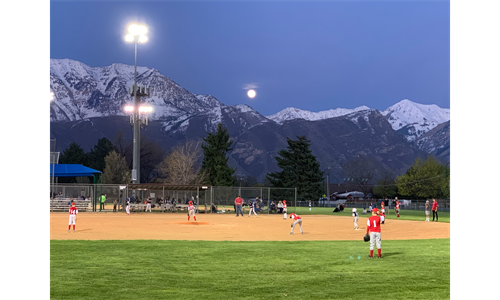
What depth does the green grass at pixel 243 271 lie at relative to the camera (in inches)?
421

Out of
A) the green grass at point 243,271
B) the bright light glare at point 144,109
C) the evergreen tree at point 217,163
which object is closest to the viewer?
the green grass at point 243,271

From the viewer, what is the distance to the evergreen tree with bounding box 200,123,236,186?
8906 centimetres

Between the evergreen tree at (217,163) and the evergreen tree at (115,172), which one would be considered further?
the evergreen tree at (115,172)

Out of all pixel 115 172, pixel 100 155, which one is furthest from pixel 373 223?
pixel 100 155

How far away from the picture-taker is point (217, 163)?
9006 centimetres

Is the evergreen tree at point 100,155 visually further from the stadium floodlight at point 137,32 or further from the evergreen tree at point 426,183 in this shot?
the evergreen tree at point 426,183

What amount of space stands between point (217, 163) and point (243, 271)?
76530mm

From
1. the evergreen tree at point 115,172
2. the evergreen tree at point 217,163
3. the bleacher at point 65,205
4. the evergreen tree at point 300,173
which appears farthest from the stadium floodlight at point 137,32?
the evergreen tree at point 300,173

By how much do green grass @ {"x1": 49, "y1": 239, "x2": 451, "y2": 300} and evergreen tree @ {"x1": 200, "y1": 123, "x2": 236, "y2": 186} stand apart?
68.0 meters

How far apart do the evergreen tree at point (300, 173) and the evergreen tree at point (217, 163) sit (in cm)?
929

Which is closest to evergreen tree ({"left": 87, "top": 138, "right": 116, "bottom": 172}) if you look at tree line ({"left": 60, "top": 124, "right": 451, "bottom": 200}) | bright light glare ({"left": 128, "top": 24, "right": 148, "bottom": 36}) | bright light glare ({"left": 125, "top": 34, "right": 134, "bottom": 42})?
tree line ({"left": 60, "top": 124, "right": 451, "bottom": 200})
